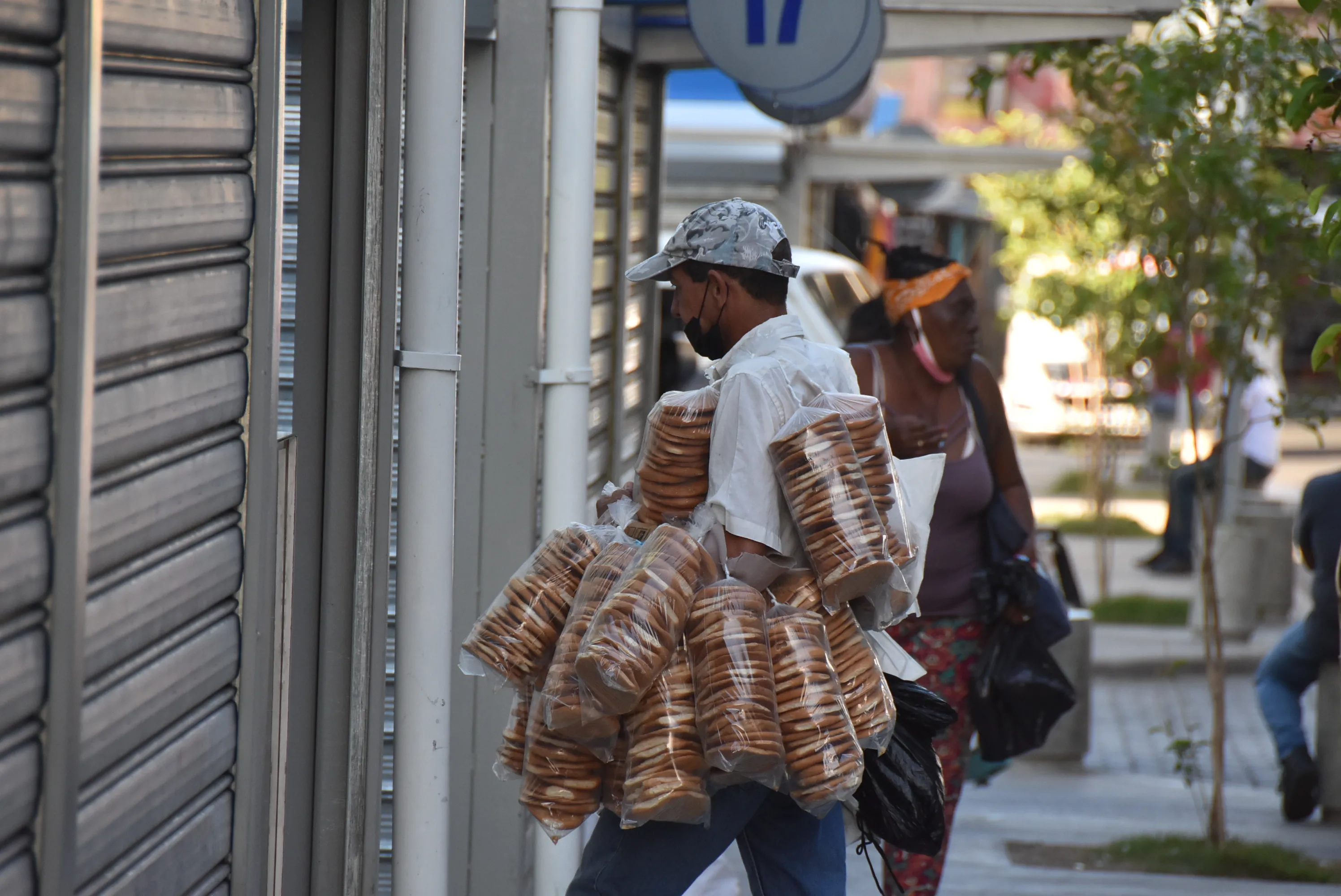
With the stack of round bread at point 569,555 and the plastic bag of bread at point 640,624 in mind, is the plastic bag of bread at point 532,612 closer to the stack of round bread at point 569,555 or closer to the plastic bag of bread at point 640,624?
the stack of round bread at point 569,555

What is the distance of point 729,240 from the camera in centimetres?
314

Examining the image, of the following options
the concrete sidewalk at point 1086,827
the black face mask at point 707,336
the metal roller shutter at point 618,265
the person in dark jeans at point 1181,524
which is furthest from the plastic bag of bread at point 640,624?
the person in dark jeans at point 1181,524

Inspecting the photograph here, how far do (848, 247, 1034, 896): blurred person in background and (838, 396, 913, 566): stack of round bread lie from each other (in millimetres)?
1281

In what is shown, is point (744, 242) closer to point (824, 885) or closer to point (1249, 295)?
point (824, 885)

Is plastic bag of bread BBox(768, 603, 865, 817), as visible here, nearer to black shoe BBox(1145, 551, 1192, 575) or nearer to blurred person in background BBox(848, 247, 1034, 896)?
blurred person in background BBox(848, 247, 1034, 896)

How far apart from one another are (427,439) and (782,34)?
237 centimetres

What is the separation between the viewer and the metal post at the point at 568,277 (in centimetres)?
406

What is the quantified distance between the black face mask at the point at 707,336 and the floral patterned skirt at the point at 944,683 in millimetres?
1602

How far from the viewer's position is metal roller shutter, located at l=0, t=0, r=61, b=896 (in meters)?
1.84

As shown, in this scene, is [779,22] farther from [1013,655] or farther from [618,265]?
[1013,655]

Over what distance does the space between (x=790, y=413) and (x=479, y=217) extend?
164 cm

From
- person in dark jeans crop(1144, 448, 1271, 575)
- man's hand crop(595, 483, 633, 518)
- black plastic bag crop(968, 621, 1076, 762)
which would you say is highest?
man's hand crop(595, 483, 633, 518)

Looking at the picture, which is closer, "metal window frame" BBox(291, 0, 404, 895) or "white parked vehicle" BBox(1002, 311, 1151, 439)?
"metal window frame" BBox(291, 0, 404, 895)

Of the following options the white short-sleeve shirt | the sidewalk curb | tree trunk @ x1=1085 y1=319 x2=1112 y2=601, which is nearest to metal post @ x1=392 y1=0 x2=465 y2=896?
the white short-sleeve shirt
